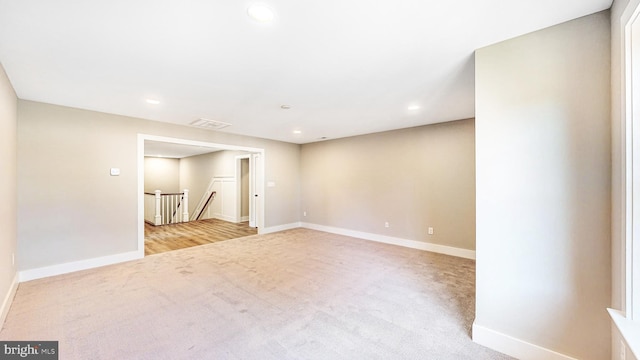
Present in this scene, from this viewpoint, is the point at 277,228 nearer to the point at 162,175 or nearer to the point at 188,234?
the point at 188,234

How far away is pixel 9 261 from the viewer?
8.79 feet

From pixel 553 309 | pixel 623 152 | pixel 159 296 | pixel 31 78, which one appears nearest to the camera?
pixel 623 152

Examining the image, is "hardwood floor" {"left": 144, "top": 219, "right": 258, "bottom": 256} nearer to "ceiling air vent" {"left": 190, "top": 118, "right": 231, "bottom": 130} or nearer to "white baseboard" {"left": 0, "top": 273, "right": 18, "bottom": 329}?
"white baseboard" {"left": 0, "top": 273, "right": 18, "bottom": 329}

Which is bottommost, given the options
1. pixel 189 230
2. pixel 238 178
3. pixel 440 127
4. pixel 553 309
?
pixel 189 230

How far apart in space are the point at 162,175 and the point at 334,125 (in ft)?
26.8

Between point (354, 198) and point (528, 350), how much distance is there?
164 inches

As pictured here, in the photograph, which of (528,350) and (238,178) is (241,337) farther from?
(238,178)

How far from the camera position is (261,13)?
1554mm

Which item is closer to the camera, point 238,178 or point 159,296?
point 159,296

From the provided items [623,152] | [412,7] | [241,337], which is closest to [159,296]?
[241,337]

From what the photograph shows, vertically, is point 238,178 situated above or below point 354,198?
above

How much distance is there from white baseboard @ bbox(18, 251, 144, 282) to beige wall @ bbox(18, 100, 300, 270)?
61mm

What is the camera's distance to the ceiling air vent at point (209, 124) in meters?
4.28

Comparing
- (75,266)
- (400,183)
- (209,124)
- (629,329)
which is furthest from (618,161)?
(75,266)
